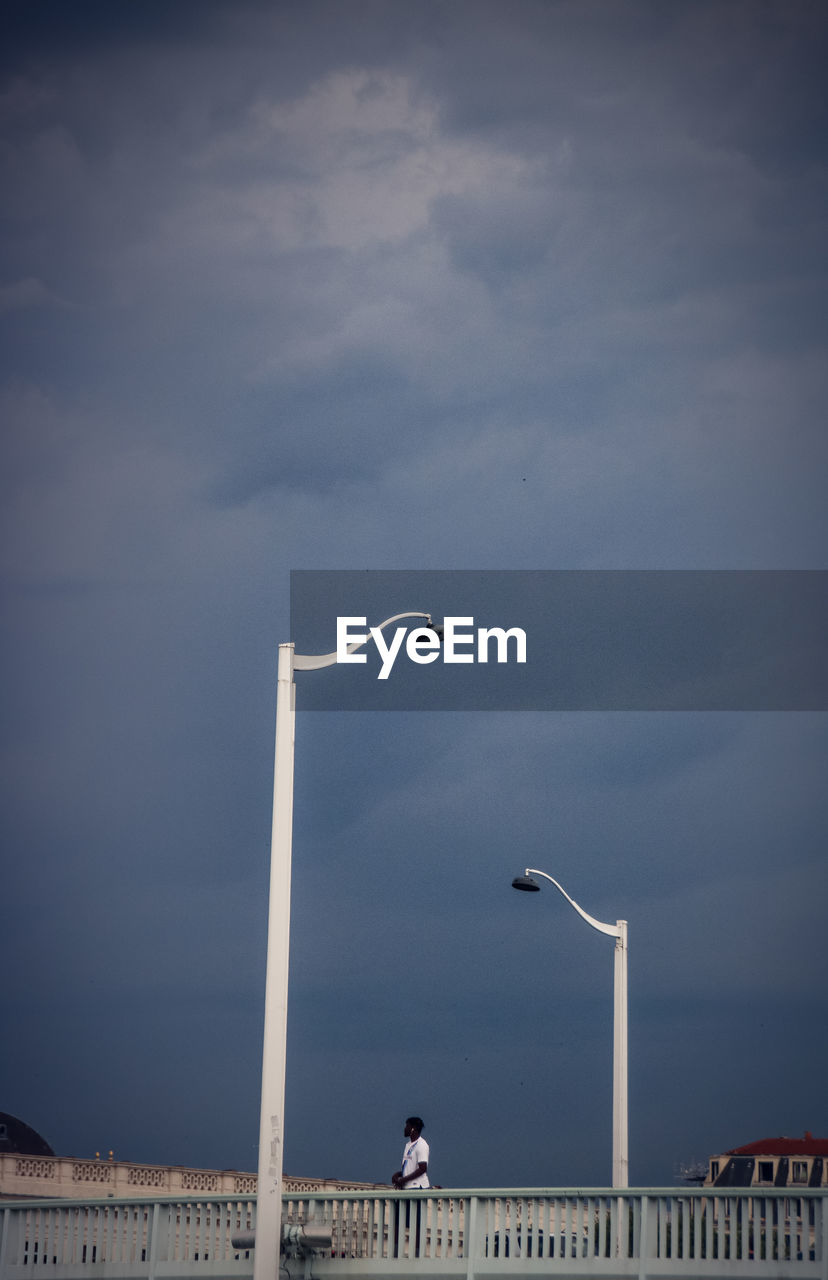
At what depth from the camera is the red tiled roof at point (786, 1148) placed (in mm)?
90688

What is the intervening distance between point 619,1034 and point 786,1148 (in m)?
72.7

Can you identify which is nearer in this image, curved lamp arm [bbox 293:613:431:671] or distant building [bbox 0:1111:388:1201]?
curved lamp arm [bbox 293:613:431:671]

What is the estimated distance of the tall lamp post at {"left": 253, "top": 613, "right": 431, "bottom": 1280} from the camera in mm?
15109

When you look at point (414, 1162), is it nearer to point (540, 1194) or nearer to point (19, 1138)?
point (540, 1194)

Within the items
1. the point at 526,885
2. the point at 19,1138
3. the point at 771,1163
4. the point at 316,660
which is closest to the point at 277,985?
the point at 316,660

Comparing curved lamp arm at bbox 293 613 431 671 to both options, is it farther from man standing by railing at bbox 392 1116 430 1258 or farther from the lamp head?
the lamp head

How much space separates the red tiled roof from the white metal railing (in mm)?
76156

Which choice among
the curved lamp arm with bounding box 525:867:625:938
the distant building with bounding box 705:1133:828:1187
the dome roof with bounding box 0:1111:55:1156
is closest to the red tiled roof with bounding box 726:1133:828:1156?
the distant building with bounding box 705:1133:828:1187

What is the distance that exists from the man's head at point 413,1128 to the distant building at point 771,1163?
5374 centimetres

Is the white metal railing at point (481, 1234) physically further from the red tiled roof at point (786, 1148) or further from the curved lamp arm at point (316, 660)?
the red tiled roof at point (786, 1148)

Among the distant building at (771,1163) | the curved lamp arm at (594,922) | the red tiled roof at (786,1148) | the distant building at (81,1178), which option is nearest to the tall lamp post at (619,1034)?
the curved lamp arm at (594,922)

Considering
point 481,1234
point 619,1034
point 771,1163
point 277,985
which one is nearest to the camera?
point 277,985

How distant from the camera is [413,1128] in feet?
60.2

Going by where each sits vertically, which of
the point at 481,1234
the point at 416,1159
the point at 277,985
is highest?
the point at 277,985
